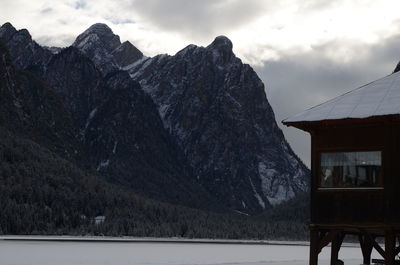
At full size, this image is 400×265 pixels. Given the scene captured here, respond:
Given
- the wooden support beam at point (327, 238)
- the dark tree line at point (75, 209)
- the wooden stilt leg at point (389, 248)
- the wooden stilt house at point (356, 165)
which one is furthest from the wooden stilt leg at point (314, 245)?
the dark tree line at point (75, 209)

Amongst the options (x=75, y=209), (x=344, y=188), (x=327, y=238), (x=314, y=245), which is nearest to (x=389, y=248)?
(x=327, y=238)

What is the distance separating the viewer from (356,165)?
96.6 ft

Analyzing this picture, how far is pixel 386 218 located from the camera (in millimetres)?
28516

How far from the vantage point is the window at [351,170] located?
28969mm

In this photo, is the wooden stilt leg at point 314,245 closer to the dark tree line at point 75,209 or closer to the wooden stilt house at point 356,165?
the wooden stilt house at point 356,165

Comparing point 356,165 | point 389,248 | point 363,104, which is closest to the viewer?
point 389,248

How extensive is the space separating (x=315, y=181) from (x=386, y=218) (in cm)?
312

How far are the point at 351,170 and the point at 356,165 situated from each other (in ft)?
0.88

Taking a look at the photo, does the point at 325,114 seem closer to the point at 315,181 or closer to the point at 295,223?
the point at 315,181

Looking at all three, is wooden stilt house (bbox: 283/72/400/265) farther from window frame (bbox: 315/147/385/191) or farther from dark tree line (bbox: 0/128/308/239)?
dark tree line (bbox: 0/128/308/239)

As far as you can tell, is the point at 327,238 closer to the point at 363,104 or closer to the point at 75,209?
the point at 363,104

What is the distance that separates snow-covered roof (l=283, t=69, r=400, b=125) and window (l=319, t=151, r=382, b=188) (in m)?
1.46

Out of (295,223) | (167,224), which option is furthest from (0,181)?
(295,223)

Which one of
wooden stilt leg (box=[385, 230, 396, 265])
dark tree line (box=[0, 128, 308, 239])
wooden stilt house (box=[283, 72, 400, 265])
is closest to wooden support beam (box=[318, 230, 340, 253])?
wooden stilt house (box=[283, 72, 400, 265])
